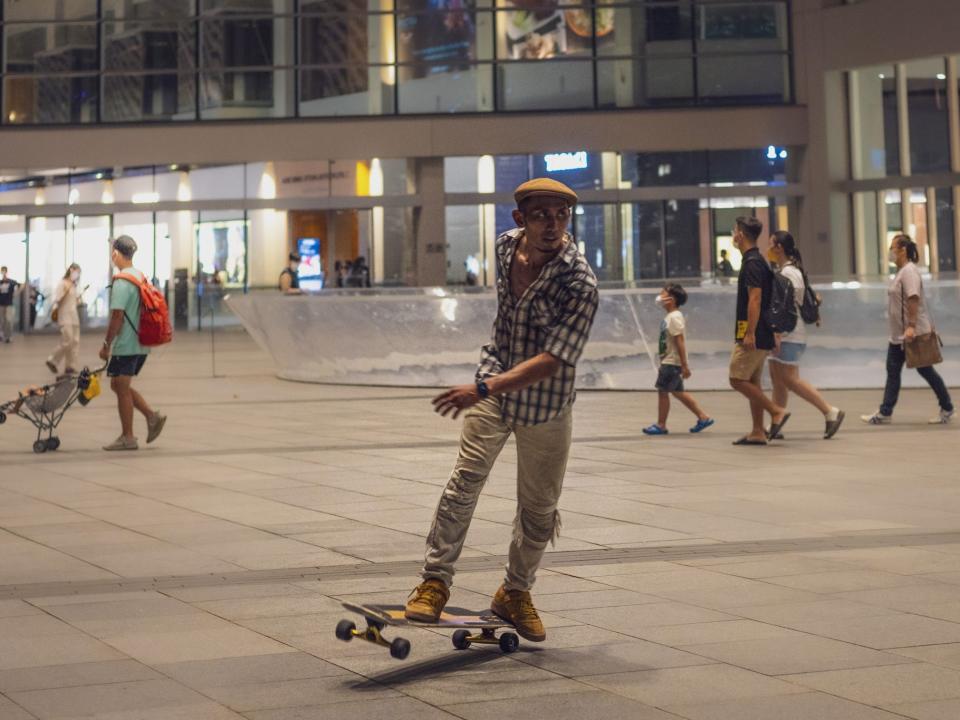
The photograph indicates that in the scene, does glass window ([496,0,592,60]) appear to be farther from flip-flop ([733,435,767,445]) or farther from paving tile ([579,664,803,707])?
paving tile ([579,664,803,707])

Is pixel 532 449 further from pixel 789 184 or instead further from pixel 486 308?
pixel 789 184

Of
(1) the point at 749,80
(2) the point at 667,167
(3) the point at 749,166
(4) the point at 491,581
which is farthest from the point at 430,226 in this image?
(4) the point at 491,581

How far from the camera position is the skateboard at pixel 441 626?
17.3 feet

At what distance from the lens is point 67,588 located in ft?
22.9

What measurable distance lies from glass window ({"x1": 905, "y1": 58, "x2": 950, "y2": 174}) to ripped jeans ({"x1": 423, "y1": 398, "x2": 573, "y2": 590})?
31.1 meters

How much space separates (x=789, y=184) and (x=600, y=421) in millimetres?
23956

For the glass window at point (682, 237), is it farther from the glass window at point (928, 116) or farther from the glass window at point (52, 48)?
the glass window at point (52, 48)

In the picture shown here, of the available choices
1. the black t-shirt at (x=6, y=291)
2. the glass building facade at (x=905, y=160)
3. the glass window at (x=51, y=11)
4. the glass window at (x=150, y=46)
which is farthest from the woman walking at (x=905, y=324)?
the glass window at (x=51, y=11)

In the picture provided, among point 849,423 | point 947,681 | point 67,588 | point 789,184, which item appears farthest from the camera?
point 789,184

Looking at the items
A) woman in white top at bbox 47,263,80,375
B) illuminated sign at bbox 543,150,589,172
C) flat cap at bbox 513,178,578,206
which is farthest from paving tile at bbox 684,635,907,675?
illuminated sign at bbox 543,150,589,172

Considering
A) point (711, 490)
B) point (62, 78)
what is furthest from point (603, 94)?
point (711, 490)

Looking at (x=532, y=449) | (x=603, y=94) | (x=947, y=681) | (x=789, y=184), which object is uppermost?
(x=603, y=94)

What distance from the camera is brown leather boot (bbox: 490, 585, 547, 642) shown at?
5699 mm

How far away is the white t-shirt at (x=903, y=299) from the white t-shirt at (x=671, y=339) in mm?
2042
